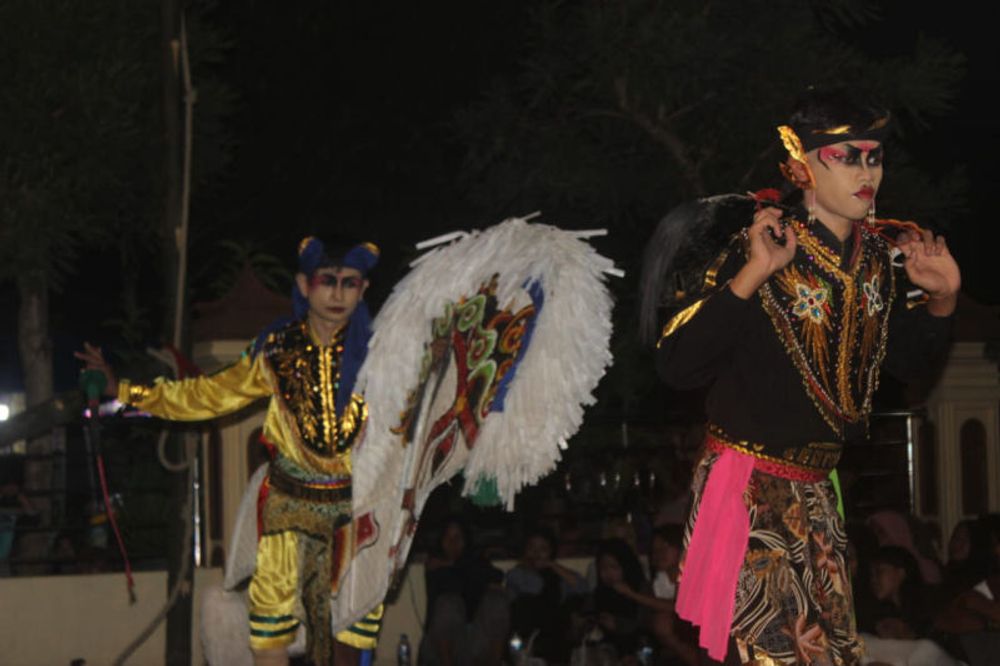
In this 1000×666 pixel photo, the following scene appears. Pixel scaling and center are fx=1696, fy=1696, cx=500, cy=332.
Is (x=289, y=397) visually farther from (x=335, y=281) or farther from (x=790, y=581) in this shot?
(x=790, y=581)

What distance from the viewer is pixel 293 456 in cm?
693

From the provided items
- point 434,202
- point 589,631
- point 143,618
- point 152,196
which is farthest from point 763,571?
point 434,202

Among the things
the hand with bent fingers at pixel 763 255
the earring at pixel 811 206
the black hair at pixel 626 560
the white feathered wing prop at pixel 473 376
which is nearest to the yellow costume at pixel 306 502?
the white feathered wing prop at pixel 473 376

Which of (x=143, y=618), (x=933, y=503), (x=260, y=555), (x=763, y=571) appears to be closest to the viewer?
(x=763, y=571)

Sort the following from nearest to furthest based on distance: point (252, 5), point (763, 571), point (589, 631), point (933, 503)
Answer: point (763, 571) < point (589, 631) < point (933, 503) < point (252, 5)

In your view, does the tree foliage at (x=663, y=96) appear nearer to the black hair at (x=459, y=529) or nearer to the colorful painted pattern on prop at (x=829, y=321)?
the black hair at (x=459, y=529)

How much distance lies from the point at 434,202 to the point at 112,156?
3.39 m

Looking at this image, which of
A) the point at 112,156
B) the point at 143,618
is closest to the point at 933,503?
the point at 143,618

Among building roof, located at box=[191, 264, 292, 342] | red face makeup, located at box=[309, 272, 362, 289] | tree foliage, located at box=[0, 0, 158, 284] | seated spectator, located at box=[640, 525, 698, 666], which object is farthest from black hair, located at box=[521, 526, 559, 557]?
tree foliage, located at box=[0, 0, 158, 284]

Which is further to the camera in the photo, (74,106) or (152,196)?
(152,196)

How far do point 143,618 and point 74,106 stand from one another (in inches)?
140

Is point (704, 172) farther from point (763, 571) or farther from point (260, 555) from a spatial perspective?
point (763, 571)

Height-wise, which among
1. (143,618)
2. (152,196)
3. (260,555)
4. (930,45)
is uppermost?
(930,45)

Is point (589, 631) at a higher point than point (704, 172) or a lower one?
lower
